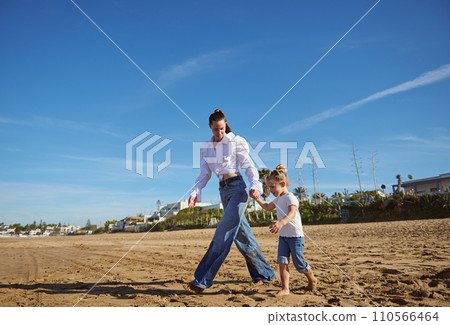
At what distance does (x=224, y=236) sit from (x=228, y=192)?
1.68ft

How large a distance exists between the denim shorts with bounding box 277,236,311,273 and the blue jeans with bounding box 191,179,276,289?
52 cm

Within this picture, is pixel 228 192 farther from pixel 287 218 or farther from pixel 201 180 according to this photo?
pixel 287 218

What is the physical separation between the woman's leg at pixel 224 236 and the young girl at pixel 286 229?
0.29m

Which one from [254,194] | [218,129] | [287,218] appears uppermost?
[218,129]

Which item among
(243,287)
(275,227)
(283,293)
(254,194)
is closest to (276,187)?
(254,194)

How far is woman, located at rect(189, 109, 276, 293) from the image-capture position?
3.46 m

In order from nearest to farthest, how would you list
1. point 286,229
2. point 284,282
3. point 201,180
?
1. point 284,282
2. point 286,229
3. point 201,180

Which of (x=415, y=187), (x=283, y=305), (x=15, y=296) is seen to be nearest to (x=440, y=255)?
(x=283, y=305)

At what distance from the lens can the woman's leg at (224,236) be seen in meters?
3.36

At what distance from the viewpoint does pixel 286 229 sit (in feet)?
11.2

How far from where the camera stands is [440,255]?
5207 millimetres

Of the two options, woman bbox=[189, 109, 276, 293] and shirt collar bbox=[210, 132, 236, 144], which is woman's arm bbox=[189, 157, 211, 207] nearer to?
woman bbox=[189, 109, 276, 293]

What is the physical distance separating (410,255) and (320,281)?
2750 mm

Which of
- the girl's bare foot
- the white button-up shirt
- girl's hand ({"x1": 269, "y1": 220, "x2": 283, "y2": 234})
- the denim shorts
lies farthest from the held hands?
the girl's bare foot
